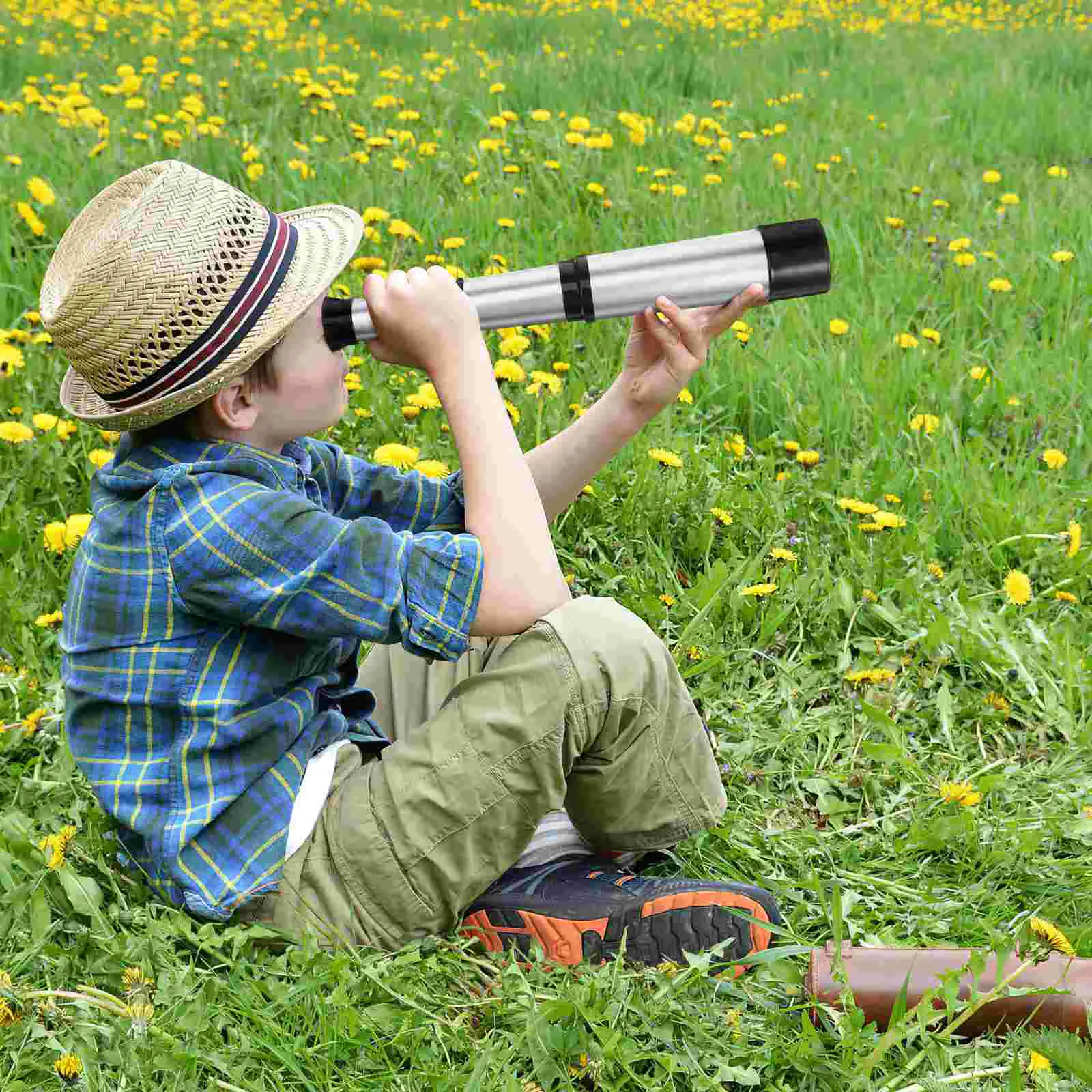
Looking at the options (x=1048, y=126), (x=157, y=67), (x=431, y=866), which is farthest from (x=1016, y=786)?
(x=157, y=67)

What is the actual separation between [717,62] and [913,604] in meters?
4.03

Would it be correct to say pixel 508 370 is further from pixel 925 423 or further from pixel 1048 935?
pixel 1048 935

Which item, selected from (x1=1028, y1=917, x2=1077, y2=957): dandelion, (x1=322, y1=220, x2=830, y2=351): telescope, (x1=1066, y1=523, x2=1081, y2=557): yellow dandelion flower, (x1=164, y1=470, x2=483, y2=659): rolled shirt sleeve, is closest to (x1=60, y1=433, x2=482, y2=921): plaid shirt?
(x1=164, y1=470, x2=483, y2=659): rolled shirt sleeve

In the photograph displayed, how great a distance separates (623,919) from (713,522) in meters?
1.00

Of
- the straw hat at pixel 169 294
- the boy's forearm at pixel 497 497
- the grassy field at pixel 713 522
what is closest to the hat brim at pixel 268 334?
the straw hat at pixel 169 294

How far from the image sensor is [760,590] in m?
2.13

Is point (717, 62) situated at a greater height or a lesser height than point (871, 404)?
greater

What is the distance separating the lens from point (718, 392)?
285 cm

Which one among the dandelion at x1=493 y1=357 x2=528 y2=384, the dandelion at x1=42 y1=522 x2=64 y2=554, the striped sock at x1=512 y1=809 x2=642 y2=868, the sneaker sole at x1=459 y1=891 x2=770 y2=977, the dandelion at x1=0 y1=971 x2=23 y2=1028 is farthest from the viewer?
the dandelion at x1=493 y1=357 x2=528 y2=384

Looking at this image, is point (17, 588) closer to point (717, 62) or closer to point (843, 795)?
point (843, 795)

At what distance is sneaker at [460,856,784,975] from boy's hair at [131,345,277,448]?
700mm

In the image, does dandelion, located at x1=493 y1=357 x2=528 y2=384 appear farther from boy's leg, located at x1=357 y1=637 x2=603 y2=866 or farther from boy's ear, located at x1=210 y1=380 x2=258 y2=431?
boy's ear, located at x1=210 y1=380 x2=258 y2=431

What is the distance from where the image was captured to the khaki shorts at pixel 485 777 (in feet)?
4.84

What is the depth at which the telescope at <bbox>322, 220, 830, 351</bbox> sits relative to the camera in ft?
4.89
